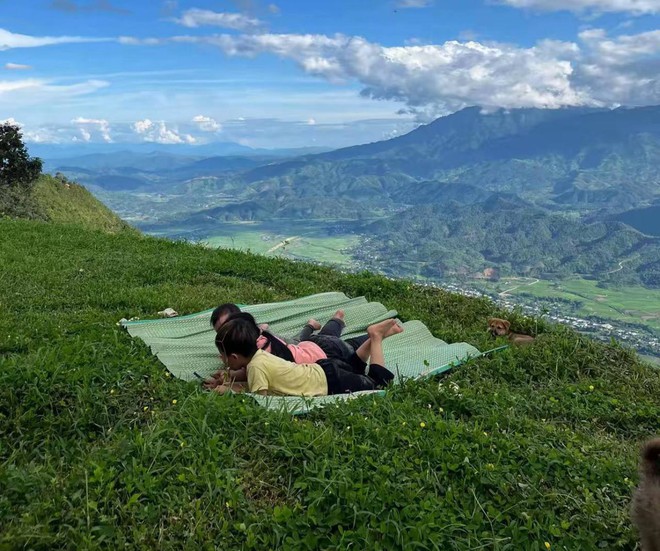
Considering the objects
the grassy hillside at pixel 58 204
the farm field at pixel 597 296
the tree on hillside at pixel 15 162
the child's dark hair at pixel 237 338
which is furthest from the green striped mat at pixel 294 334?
the farm field at pixel 597 296

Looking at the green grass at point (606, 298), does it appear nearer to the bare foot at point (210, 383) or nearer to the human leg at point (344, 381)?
the human leg at point (344, 381)

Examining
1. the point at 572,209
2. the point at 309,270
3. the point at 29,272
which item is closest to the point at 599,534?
the point at 309,270

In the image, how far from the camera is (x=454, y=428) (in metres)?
4.15

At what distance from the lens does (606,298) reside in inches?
2249

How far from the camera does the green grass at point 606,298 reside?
44.5 m

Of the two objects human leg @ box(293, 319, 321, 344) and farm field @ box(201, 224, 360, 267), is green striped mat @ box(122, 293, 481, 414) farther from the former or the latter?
farm field @ box(201, 224, 360, 267)

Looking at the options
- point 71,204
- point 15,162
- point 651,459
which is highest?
point 15,162

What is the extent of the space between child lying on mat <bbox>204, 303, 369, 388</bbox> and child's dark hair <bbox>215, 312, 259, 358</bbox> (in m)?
0.20

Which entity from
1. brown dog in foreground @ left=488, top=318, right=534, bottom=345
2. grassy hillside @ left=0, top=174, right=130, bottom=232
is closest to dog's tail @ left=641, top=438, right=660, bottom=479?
brown dog in foreground @ left=488, top=318, right=534, bottom=345

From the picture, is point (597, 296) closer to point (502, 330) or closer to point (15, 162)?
point (15, 162)

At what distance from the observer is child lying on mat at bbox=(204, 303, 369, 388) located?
18.1 feet

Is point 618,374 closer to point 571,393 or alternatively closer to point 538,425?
point 571,393

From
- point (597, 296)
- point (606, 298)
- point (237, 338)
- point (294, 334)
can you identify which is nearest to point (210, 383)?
point (237, 338)

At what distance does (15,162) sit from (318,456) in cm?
3225
